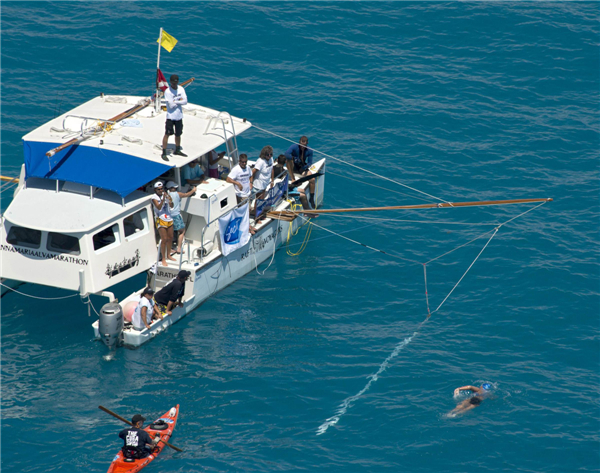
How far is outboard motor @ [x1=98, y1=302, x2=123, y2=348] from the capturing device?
69.8 ft

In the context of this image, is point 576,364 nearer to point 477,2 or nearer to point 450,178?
point 450,178

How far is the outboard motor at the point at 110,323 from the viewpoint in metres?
21.3

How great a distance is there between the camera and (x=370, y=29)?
3925 centimetres

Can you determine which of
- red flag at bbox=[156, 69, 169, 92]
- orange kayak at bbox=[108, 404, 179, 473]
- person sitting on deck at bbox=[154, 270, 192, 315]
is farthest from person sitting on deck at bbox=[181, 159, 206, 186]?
orange kayak at bbox=[108, 404, 179, 473]

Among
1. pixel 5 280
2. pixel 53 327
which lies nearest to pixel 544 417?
pixel 53 327

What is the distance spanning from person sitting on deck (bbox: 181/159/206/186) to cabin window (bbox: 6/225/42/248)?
4753 millimetres

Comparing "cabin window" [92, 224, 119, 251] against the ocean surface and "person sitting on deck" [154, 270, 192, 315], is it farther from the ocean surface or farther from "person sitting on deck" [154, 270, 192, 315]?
the ocean surface

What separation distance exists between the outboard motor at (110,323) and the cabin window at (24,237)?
2.60m

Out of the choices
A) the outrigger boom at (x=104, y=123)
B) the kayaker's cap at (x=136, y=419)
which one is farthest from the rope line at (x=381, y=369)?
the outrigger boom at (x=104, y=123)

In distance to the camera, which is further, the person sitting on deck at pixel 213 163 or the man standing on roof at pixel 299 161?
the man standing on roof at pixel 299 161

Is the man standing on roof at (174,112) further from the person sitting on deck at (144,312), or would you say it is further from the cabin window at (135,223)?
the person sitting on deck at (144,312)

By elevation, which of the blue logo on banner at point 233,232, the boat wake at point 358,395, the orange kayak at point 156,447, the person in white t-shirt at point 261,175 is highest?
the person in white t-shirt at point 261,175

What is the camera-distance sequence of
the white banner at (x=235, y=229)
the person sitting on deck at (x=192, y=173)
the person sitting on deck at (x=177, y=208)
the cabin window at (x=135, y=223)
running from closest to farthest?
1. the cabin window at (x=135, y=223)
2. the person sitting on deck at (x=177, y=208)
3. the white banner at (x=235, y=229)
4. the person sitting on deck at (x=192, y=173)

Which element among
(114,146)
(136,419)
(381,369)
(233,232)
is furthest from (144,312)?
(381,369)
